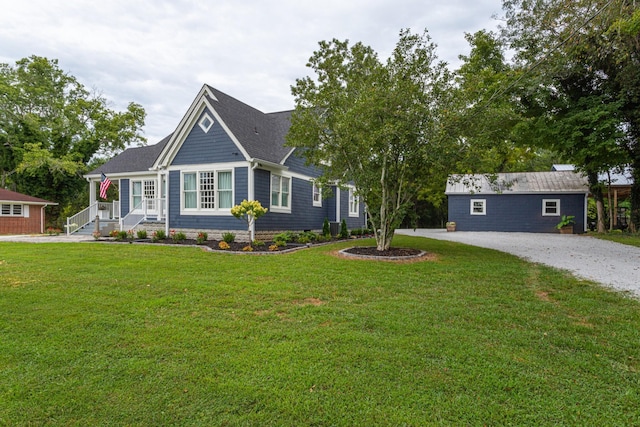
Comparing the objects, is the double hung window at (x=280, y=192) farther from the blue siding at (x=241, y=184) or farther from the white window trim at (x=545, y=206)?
the white window trim at (x=545, y=206)

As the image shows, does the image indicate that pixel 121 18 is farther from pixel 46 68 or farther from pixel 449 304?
pixel 46 68

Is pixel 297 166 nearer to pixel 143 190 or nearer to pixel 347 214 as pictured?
pixel 347 214

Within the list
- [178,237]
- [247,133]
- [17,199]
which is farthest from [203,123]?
[17,199]

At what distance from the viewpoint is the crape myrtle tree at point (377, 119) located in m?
8.62

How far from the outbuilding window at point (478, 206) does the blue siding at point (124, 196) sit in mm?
21515

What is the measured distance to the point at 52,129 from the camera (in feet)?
84.7

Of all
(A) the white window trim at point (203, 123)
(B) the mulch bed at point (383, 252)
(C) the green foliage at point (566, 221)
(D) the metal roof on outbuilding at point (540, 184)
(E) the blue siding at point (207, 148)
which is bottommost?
(B) the mulch bed at point (383, 252)

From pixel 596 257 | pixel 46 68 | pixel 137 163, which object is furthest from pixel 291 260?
pixel 46 68

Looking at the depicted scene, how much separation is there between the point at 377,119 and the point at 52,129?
28206 millimetres

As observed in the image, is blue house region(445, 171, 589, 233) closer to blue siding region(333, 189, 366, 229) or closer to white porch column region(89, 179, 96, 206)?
blue siding region(333, 189, 366, 229)

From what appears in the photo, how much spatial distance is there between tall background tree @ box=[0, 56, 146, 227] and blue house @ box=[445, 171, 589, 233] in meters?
26.6

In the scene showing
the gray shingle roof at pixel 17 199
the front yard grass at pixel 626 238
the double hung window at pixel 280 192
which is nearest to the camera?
the front yard grass at pixel 626 238

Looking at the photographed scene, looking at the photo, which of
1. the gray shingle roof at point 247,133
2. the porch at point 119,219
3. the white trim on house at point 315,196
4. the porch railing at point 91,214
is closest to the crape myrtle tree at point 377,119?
the gray shingle roof at point 247,133

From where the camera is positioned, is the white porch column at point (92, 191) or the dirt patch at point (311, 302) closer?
the dirt patch at point (311, 302)
